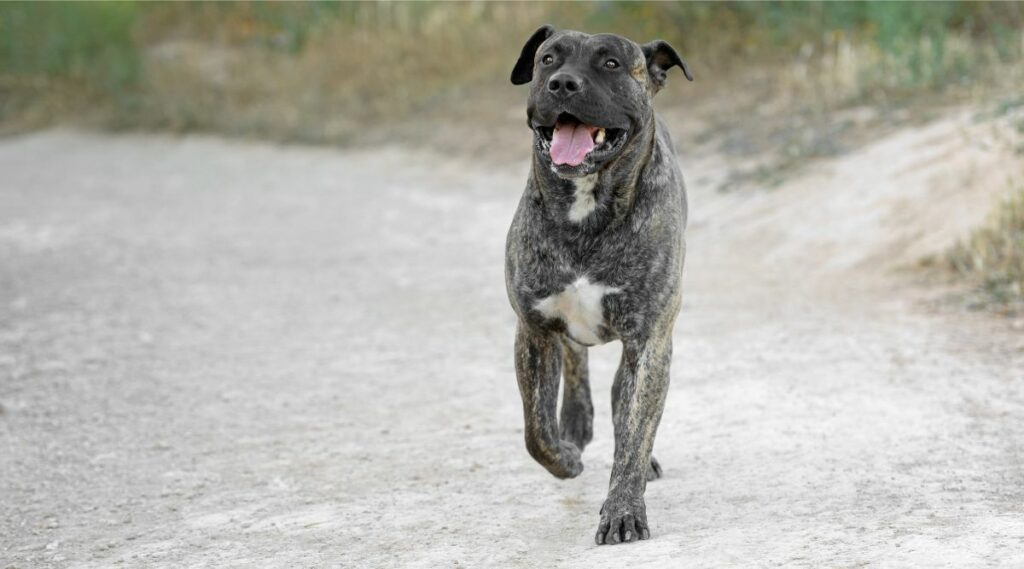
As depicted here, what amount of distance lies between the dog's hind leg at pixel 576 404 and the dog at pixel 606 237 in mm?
609

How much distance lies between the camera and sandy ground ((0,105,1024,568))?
4504 mm

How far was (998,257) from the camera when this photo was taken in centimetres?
787

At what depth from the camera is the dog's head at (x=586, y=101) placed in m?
4.30

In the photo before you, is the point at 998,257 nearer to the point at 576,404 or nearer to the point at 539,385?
the point at 576,404

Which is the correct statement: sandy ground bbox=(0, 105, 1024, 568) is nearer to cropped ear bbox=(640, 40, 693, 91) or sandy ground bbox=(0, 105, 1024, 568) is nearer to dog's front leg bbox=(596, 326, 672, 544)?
dog's front leg bbox=(596, 326, 672, 544)

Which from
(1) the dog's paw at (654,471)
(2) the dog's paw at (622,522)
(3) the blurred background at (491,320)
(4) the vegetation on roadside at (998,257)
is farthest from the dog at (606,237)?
(4) the vegetation on roadside at (998,257)

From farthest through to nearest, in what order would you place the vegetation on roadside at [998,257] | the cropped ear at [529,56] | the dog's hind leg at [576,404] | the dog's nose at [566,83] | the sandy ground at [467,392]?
1. the vegetation on roadside at [998,257]
2. the dog's hind leg at [576,404]
3. the cropped ear at [529,56]
4. the sandy ground at [467,392]
5. the dog's nose at [566,83]

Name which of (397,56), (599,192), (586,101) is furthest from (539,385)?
(397,56)

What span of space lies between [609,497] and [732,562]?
636 millimetres

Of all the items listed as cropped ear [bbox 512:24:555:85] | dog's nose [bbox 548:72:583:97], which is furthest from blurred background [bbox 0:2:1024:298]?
dog's nose [bbox 548:72:583:97]

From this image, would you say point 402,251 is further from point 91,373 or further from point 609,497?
point 609,497

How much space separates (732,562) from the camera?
3871 millimetres

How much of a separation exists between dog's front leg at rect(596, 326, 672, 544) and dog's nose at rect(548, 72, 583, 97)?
35.2 inches

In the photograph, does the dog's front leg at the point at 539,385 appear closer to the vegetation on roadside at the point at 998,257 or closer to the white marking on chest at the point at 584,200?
the white marking on chest at the point at 584,200
